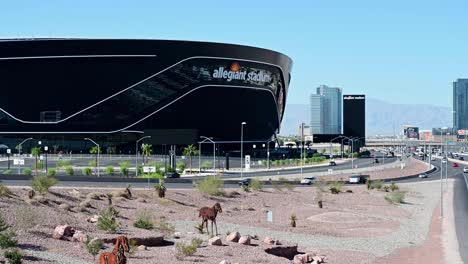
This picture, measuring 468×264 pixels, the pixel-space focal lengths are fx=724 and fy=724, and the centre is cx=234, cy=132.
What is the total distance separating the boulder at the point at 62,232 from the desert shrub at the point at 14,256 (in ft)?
16.8

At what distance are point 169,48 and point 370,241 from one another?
107 meters

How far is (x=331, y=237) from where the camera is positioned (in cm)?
4594

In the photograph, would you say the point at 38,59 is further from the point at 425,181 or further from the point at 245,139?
the point at 425,181

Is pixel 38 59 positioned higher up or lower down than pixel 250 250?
higher up

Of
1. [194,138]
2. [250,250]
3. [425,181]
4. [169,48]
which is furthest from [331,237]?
[169,48]

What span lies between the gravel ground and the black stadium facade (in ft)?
246

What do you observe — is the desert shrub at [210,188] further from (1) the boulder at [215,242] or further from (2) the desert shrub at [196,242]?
(2) the desert shrub at [196,242]

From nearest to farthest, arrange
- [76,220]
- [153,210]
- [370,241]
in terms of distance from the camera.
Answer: [76,220], [370,241], [153,210]

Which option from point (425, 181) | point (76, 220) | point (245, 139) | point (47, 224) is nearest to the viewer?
point (47, 224)

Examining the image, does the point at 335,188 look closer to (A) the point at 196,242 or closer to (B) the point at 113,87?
(A) the point at 196,242

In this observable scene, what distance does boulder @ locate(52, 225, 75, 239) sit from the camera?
31109mm

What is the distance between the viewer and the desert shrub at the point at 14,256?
976 inches

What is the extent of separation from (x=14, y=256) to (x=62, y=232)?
6.31 meters

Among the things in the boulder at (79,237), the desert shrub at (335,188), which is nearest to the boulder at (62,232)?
the boulder at (79,237)
